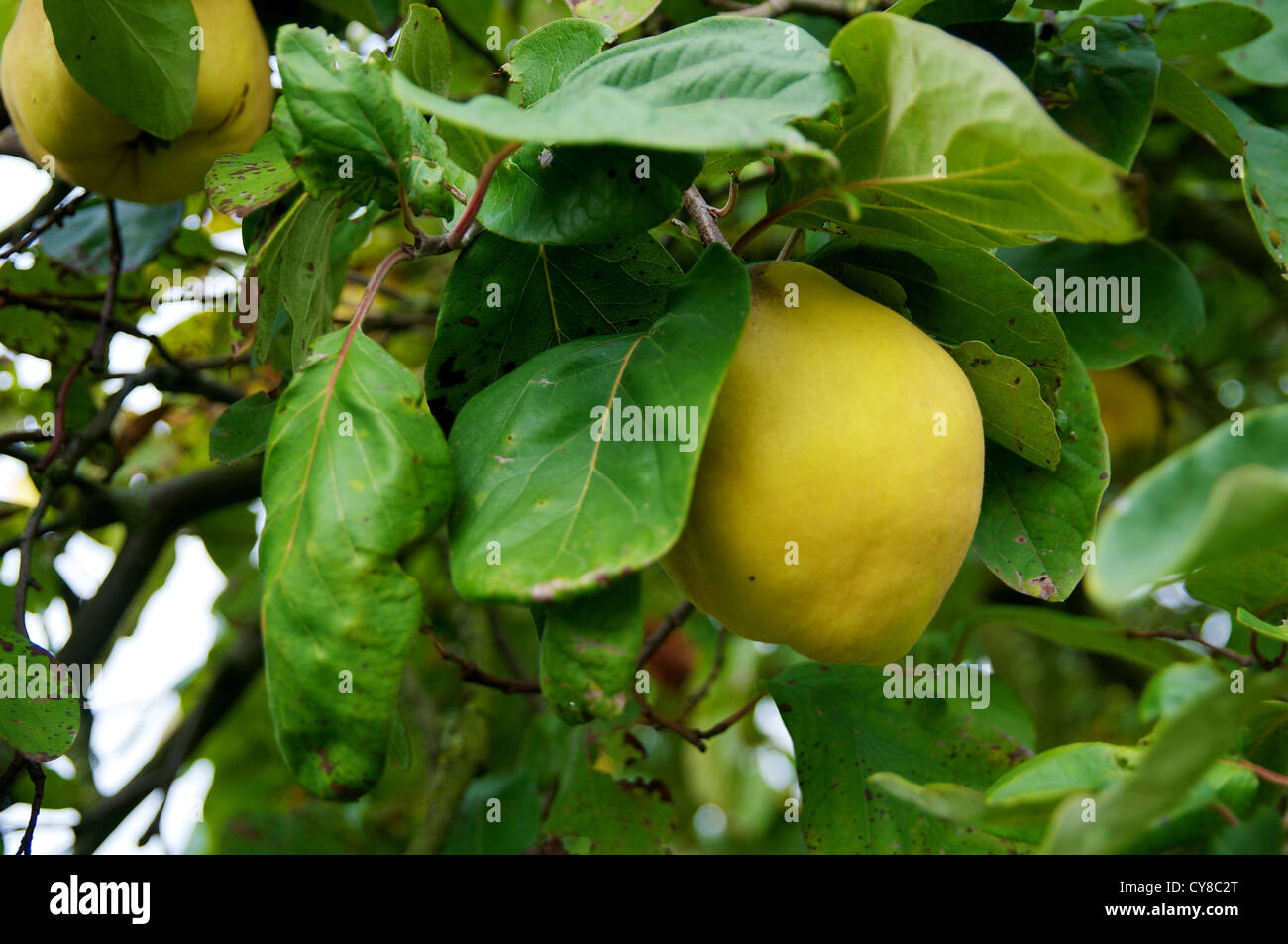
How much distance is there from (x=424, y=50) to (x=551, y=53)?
9 centimetres

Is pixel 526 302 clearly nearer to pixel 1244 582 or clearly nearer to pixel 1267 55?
pixel 1244 582

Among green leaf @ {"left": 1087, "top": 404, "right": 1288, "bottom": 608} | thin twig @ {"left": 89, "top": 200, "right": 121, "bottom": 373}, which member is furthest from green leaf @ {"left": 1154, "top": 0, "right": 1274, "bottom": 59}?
thin twig @ {"left": 89, "top": 200, "right": 121, "bottom": 373}

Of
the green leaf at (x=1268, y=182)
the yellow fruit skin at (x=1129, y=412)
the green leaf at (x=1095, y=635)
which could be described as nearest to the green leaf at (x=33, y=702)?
the green leaf at (x=1095, y=635)

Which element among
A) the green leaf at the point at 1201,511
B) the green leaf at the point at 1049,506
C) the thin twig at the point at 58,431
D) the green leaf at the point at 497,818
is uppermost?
the green leaf at the point at 1201,511

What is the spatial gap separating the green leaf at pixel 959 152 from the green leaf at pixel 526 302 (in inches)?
5.7

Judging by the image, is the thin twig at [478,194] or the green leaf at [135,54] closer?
the thin twig at [478,194]

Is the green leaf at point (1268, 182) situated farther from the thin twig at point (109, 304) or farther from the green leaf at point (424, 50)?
the thin twig at point (109, 304)

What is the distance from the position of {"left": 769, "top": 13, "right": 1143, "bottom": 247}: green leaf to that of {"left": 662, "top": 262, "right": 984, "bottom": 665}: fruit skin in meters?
0.08

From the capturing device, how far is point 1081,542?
0.80 m

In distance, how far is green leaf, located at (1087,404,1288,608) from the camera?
361 mm

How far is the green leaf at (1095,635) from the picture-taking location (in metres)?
1.12

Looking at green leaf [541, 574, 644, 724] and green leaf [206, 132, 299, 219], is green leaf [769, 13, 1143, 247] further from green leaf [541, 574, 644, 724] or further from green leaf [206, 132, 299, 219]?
green leaf [206, 132, 299, 219]

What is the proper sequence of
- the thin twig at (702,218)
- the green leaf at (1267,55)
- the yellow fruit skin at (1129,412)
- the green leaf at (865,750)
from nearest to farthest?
the thin twig at (702,218)
the green leaf at (865,750)
the green leaf at (1267,55)
the yellow fruit skin at (1129,412)

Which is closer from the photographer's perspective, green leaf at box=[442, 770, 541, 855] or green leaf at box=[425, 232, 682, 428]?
green leaf at box=[425, 232, 682, 428]
